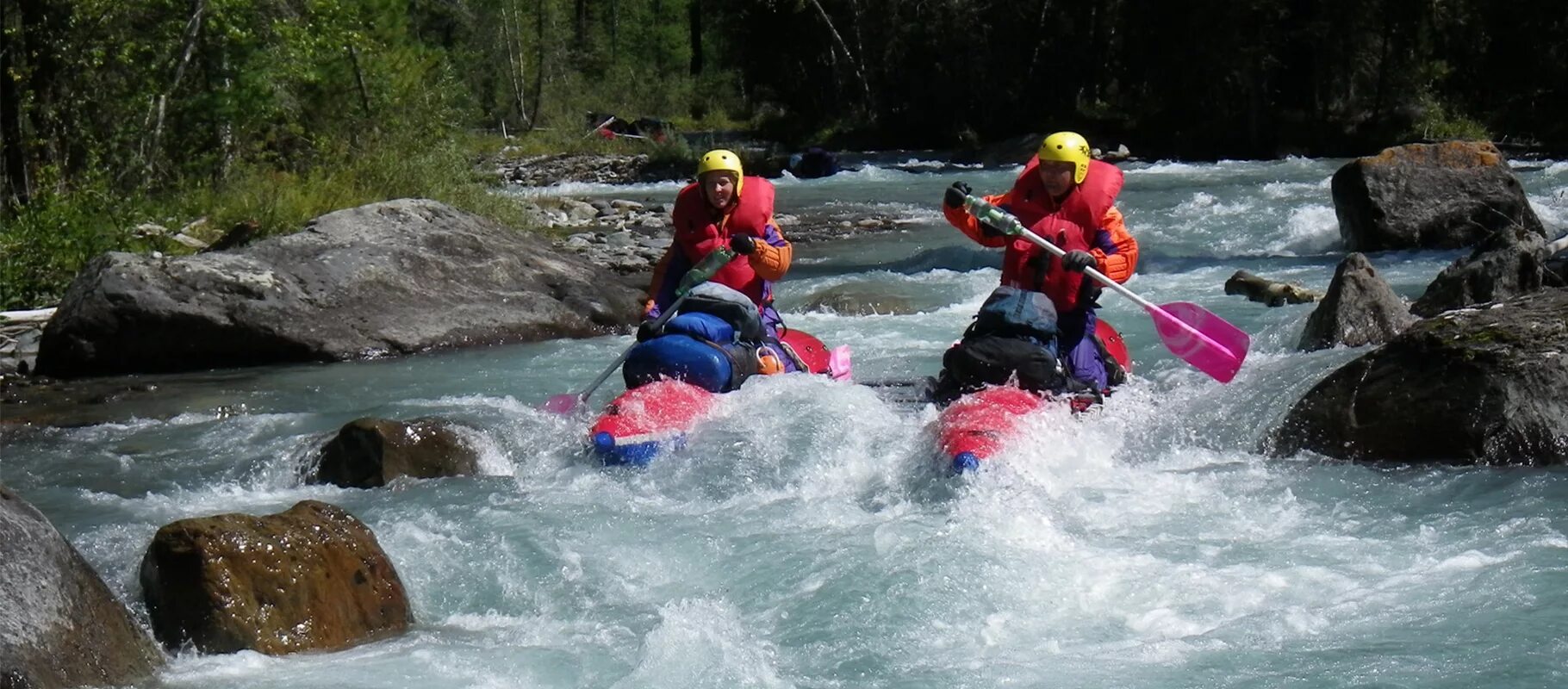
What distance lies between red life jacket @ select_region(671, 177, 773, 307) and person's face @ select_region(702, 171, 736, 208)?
3.4 inches

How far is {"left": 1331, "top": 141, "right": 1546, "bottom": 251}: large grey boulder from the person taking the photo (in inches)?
546


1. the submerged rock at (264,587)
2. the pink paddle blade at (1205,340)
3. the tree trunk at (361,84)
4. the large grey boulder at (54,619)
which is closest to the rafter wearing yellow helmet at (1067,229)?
the pink paddle blade at (1205,340)

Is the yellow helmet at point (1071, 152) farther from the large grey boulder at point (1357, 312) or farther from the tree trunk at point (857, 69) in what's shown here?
the tree trunk at point (857, 69)

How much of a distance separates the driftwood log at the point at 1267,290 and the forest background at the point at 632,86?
6.64 metres

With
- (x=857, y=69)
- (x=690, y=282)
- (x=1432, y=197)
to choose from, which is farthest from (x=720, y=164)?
(x=857, y=69)

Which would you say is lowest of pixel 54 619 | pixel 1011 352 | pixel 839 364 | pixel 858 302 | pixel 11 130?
pixel 858 302

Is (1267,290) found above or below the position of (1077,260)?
below

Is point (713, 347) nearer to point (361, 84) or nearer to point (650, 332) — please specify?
point (650, 332)

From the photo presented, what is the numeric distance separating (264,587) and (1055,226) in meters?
4.15

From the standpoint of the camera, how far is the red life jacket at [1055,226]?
7.39 metres

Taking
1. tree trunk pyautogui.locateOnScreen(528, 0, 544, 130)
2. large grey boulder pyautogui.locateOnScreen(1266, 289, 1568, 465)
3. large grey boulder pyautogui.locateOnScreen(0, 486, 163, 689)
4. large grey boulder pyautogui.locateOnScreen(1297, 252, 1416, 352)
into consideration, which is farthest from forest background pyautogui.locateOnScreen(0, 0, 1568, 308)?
large grey boulder pyautogui.locateOnScreen(1266, 289, 1568, 465)

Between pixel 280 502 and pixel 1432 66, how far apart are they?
2883cm

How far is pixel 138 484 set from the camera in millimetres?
7246

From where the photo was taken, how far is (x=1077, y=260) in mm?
7031
